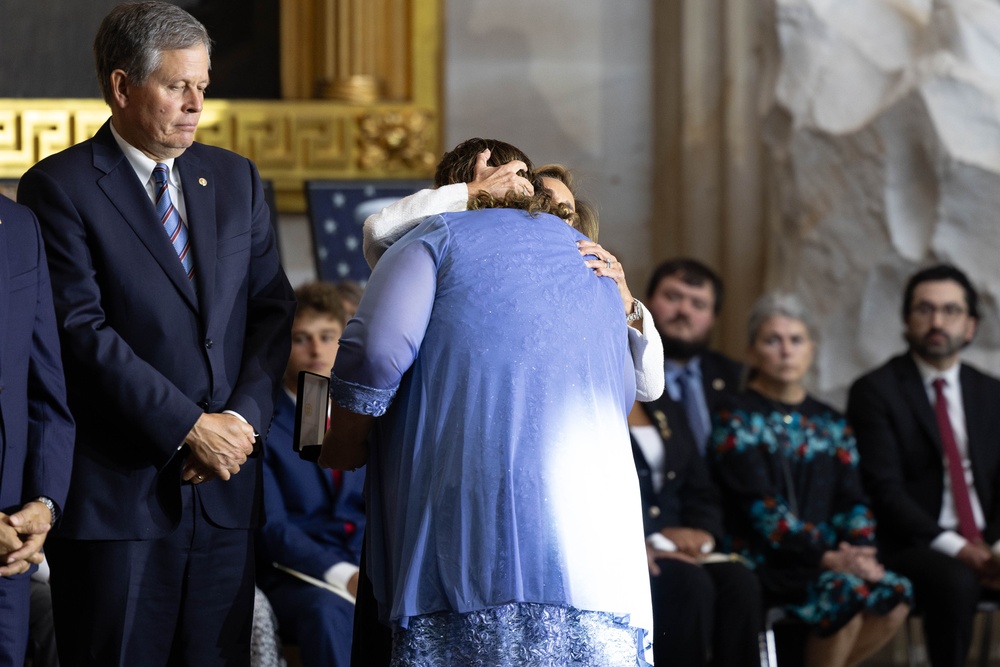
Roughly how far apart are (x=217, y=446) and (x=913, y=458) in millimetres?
2888

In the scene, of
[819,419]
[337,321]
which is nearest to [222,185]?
[337,321]

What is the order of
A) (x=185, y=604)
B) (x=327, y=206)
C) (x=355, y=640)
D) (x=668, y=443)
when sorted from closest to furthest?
(x=355, y=640)
(x=185, y=604)
(x=668, y=443)
(x=327, y=206)

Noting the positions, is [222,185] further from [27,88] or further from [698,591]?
[27,88]

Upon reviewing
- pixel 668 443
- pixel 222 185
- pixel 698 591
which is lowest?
pixel 698 591

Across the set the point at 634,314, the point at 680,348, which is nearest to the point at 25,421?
the point at 634,314

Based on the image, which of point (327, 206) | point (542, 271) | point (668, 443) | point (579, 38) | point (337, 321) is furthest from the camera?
point (579, 38)

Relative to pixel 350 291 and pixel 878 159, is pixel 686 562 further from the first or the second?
pixel 878 159

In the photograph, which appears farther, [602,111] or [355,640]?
[602,111]

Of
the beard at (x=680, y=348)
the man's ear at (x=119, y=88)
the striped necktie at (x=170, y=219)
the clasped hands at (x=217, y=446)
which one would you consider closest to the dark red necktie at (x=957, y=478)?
the beard at (x=680, y=348)

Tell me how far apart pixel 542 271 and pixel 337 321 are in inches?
76.7

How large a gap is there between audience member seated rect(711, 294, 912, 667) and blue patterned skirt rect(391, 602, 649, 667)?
2.24 metres

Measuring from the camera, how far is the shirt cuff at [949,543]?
4672 mm

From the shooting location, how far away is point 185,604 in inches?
113

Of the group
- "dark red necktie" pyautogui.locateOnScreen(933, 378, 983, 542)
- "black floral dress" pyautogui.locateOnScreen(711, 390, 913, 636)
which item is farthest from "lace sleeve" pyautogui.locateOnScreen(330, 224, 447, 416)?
"dark red necktie" pyautogui.locateOnScreen(933, 378, 983, 542)
